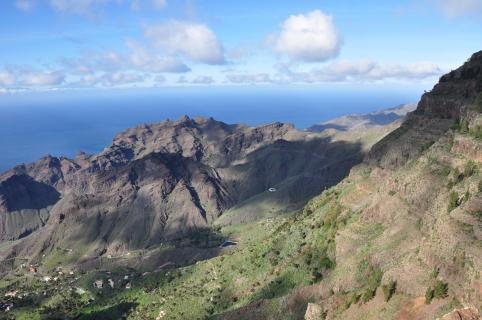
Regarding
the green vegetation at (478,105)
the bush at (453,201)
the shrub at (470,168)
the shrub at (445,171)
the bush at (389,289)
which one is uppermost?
the green vegetation at (478,105)

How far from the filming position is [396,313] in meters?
55.8

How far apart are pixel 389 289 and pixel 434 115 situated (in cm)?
6302

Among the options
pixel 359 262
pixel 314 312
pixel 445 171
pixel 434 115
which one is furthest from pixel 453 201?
pixel 434 115

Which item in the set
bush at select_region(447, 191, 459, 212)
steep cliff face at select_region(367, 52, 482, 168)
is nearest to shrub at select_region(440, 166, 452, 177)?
bush at select_region(447, 191, 459, 212)

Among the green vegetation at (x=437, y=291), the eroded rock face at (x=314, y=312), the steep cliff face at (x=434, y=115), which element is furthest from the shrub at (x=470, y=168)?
the eroded rock face at (x=314, y=312)

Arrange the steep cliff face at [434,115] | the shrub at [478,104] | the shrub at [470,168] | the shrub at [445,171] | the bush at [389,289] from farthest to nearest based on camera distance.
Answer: the steep cliff face at [434,115], the shrub at [478,104], the shrub at [445,171], the shrub at [470,168], the bush at [389,289]

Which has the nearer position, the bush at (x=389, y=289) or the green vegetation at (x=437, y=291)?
the green vegetation at (x=437, y=291)

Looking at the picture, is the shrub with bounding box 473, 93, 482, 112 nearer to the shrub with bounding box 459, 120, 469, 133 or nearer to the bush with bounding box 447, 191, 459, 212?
the shrub with bounding box 459, 120, 469, 133

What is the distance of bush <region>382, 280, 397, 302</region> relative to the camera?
5947 centimetres

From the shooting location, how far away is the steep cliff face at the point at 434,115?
104m

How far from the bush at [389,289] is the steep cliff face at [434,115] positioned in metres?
47.3

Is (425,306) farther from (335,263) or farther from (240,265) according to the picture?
(240,265)

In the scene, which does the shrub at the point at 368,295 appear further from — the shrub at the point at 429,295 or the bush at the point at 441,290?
the bush at the point at 441,290

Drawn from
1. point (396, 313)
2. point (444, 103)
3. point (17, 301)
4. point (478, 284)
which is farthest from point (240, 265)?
point (17, 301)
